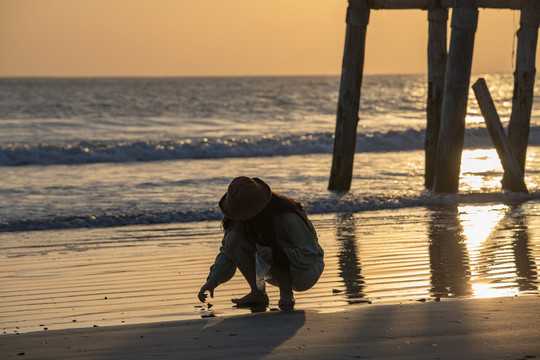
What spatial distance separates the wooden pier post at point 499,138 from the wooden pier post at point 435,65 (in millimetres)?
962

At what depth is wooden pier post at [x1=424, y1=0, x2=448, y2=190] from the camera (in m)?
11.0

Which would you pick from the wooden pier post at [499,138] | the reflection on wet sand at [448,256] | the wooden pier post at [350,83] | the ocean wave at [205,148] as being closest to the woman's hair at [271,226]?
the reflection on wet sand at [448,256]

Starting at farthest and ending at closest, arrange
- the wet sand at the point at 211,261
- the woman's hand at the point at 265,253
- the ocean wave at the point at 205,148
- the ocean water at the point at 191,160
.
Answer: the ocean wave at the point at 205,148 → the ocean water at the point at 191,160 → the wet sand at the point at 211,261 → the woman's hand at the point at 265,253

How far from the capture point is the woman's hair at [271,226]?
A: 473 centimetres

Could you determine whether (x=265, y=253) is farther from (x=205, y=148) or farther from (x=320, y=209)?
(x=205, y=148)

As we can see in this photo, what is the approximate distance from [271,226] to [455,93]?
5829 millimetres

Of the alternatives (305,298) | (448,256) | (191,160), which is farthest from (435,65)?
(191,160)

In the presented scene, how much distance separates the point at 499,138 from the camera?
1037cm

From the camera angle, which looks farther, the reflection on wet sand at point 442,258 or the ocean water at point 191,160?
the ocean water at point 191,160

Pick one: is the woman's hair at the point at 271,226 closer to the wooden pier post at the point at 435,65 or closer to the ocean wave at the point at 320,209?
the ocean wave at the point at 320,209

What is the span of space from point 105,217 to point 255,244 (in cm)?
548

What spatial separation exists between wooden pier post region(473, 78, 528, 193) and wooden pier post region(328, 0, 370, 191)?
60.6 inches

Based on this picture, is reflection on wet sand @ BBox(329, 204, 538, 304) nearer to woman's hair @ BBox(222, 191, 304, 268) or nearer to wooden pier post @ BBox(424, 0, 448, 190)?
woman's hair @ BBox(222, 191, 304, 268)

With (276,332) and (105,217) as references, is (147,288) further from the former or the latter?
(105,217)
